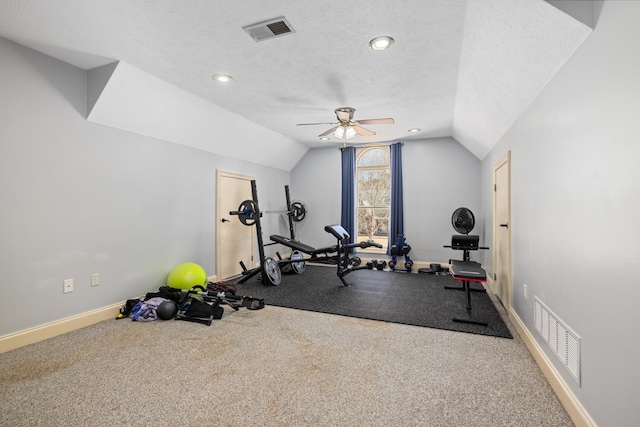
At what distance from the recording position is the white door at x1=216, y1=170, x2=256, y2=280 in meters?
4.97

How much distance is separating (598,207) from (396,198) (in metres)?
4.63

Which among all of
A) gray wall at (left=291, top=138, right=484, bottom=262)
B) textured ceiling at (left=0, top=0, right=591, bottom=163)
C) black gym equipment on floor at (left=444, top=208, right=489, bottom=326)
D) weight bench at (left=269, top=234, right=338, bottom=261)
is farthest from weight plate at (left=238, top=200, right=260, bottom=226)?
gray wall at (left=291, top=138, right=484, bottom=262)

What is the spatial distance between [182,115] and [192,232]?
1719 millimetres

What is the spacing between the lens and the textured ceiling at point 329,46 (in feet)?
6.45

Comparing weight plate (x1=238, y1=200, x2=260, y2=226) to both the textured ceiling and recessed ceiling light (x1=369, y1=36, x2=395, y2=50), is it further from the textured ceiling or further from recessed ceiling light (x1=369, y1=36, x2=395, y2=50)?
recessed ceiling light (x1=369, y1=36, x2=395, y2=50)

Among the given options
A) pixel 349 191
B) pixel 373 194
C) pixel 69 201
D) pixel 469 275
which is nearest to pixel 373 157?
pixel 373 194

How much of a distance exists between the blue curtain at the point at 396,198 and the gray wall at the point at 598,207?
12.3ft

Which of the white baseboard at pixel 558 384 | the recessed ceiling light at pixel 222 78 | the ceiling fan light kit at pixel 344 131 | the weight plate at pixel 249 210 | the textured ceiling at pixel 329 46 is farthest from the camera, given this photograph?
the weight plate at pixel 249 210

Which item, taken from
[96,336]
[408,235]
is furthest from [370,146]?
[96,336]

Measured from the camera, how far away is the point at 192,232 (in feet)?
14.6

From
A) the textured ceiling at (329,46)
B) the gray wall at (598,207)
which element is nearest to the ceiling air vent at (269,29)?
the textured ceiling at (329,46)

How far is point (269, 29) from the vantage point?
2.26 meters

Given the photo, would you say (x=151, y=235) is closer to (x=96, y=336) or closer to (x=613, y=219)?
(x=96, y=336)

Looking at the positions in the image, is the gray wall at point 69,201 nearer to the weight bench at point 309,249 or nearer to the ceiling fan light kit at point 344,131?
the weight bench at point 309,249
